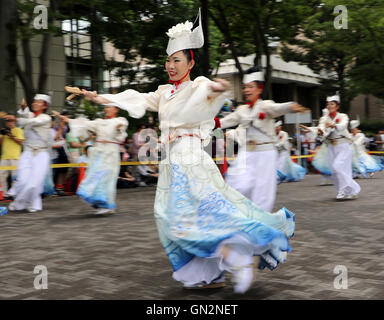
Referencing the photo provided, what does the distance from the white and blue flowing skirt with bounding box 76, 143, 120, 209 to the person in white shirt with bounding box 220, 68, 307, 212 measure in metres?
3.51

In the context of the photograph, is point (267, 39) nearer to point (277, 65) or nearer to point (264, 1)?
point (264, 1)

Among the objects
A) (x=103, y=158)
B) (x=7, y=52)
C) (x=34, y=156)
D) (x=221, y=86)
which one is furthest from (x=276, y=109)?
(x=7, y=52)

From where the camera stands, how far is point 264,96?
19766 mm

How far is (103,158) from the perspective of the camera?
31.0 feet

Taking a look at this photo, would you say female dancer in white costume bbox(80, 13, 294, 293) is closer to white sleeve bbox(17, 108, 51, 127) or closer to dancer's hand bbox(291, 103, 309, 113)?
dancer's hand bbox(291, 103, 309, 113)

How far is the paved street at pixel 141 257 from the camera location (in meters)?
4.22

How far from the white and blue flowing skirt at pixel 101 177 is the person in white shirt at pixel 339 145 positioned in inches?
167

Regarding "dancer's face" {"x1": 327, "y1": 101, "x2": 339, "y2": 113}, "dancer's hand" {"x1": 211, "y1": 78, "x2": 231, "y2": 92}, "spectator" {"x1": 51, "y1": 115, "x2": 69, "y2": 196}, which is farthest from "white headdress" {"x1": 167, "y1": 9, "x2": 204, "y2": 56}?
"spectator" {"x1": 51, "y1": 115, "x2": 69, "y2": 196}

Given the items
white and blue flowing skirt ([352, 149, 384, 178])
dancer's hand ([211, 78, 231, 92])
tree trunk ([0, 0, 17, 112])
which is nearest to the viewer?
dancer's hand ([211, 78, 231, 92])

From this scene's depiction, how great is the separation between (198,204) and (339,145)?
7599 millimetres

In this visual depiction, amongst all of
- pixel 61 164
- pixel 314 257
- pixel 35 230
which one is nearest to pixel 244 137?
pixel 314 257

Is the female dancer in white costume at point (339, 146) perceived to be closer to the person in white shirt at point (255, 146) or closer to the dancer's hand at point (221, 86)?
the person in white shirt at point (255, 146)

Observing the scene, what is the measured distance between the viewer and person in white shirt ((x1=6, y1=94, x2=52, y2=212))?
970 cm

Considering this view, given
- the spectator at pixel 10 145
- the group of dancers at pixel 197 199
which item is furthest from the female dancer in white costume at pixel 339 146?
the spectator at pixel 10 145
